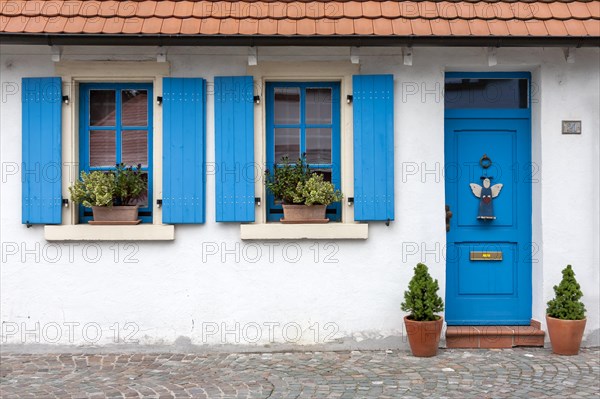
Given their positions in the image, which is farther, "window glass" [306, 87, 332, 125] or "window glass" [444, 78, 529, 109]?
"window glass" [444, 78, 529, 109]

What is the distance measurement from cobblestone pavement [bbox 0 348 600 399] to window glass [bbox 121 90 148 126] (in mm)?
2400

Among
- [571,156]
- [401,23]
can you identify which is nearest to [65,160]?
[401,23]

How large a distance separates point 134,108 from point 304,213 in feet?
6.90

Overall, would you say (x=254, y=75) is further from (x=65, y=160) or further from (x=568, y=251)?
(x=568, y=251)

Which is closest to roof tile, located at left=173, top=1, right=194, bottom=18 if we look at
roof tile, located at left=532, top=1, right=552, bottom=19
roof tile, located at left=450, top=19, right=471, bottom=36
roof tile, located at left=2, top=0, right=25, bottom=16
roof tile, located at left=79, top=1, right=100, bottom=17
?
roof tile, located at left=79, top=1, right=100, bottom=17

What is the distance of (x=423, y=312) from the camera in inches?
253

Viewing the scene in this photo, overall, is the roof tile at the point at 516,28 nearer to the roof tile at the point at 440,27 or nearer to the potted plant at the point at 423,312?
the roof tile at the point at 440,27

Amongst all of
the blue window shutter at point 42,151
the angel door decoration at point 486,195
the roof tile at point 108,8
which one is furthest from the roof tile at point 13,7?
the angel door decoration at point 486,195

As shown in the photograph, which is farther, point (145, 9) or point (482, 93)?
point (482, 93)

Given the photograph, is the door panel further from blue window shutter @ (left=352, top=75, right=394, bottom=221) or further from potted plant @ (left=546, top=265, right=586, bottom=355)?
blue window shutter @ (left=352, top=75, right=394, bottom=221)

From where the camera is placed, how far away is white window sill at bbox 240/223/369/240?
6.71m

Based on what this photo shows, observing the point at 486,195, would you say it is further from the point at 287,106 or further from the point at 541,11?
the point at 287,106

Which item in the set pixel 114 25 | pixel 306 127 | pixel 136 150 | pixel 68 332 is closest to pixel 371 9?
pixel 306 127

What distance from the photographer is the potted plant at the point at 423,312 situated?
6.39 meters
